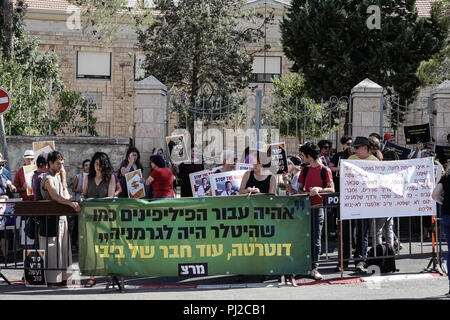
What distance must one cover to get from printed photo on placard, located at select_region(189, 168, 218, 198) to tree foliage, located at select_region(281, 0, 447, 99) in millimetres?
Answer: 14896

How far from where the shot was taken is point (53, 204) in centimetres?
890

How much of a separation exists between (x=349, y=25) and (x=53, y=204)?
19.1m

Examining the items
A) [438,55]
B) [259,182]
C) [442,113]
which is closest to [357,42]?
[438,55]

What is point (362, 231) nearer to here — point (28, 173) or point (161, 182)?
point (161, 182)

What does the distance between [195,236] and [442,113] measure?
833 centimetres

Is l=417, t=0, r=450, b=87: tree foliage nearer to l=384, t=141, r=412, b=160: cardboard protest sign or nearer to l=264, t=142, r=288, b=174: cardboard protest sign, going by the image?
l=384, t=141, r=412, b=160: cardboard protest sign

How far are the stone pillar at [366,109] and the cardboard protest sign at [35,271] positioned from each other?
798 centimetres

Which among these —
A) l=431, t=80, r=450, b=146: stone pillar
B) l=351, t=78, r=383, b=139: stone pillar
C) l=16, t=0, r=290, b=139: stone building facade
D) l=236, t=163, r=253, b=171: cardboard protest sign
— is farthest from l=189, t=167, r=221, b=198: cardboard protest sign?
l=16, t=0, r=290, b=139: stone building facade

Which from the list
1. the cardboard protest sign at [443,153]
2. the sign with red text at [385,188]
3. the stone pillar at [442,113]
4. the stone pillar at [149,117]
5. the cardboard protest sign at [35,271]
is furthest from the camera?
the stone pillar at [442,113]

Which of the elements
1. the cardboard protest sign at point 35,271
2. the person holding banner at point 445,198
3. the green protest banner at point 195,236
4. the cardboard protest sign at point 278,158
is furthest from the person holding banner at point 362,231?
the cardboard protest sign at point 35,271

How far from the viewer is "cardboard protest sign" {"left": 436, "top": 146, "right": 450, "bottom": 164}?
13.2 meters

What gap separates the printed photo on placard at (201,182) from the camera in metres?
11.5

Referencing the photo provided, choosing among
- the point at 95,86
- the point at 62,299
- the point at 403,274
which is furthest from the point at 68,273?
the point at 95,86

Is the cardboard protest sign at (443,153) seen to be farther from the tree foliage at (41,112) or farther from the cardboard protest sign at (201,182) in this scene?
the tree foliage at (41,112)
